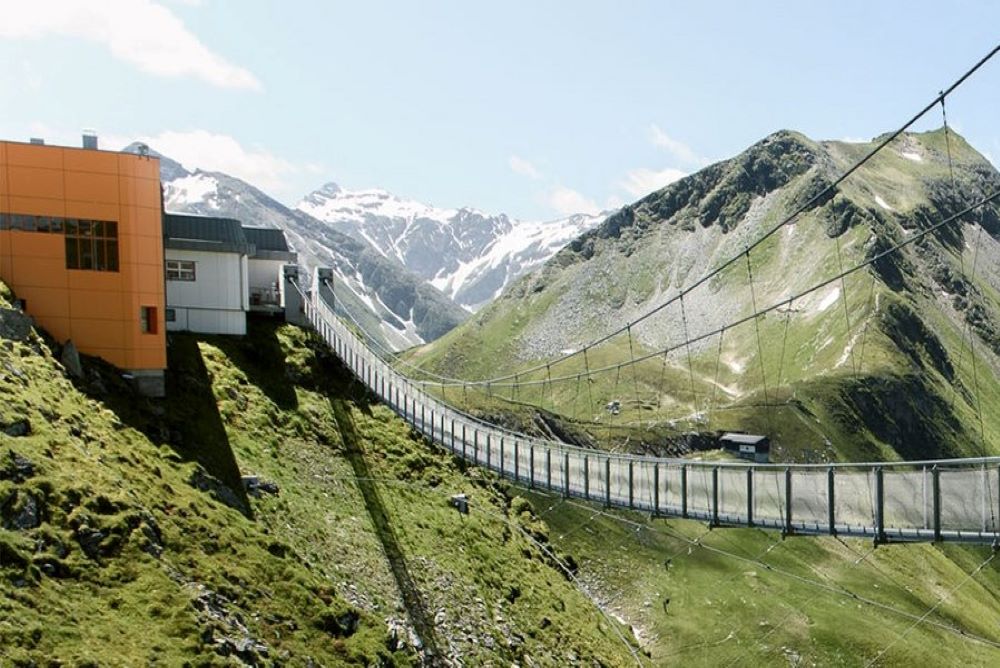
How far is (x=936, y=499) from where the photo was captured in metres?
20.2

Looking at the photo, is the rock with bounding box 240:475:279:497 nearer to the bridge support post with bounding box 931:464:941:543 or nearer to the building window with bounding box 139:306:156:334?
the building window with bounding box 139:306:156:334

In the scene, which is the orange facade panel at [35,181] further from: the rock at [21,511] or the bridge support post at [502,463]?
the bridge support post at [502,463]

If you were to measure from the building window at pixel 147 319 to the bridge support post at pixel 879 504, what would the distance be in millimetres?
26161

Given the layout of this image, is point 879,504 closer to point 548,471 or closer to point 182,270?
point 548,471

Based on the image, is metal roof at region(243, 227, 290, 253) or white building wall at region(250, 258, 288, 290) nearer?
white building wall at region(250, 258, 288, 290)

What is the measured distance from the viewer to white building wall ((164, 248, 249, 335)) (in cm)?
4172

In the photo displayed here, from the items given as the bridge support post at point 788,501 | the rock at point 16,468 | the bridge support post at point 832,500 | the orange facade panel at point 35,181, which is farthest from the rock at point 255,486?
the bridge support post at point 832,500

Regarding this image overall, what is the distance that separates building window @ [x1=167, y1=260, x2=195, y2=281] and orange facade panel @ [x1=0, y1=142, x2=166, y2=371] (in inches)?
310

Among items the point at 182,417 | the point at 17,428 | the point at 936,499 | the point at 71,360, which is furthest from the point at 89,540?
the point at 936,499

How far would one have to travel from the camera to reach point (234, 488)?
32.6 meters

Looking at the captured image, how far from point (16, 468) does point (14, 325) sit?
25.8 feet

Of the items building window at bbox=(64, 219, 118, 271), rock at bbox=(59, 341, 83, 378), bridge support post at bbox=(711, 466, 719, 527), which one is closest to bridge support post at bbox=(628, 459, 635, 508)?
bridge support post at bbox=(711, 466, 719, 527)

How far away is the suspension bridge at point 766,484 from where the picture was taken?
20.1m

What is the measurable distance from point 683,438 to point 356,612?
88.3m
